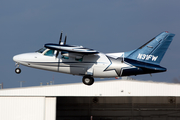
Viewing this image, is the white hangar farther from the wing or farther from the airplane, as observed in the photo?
the wing

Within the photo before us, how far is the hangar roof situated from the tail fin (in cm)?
2154

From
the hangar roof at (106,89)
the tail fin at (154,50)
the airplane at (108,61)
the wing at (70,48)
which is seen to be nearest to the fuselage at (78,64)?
the airplane at (108,61)

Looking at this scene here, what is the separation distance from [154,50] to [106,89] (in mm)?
22575

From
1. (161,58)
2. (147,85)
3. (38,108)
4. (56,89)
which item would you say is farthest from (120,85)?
(161,58)

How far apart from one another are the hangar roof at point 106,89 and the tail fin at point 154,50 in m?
21.5

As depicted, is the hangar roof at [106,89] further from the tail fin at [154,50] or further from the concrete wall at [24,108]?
the tail fin at [154,50]

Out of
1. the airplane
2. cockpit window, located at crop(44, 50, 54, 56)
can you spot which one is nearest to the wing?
the airplane

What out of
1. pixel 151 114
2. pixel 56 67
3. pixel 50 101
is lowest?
pixel 151 114

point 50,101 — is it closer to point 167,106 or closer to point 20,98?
point 20,98

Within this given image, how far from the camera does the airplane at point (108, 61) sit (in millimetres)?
35375

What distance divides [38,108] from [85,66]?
Answer: 22.9m

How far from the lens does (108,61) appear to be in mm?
35719

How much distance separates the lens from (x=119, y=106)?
225ft

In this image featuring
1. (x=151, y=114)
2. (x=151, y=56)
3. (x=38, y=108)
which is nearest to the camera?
(x=151, y=56)
